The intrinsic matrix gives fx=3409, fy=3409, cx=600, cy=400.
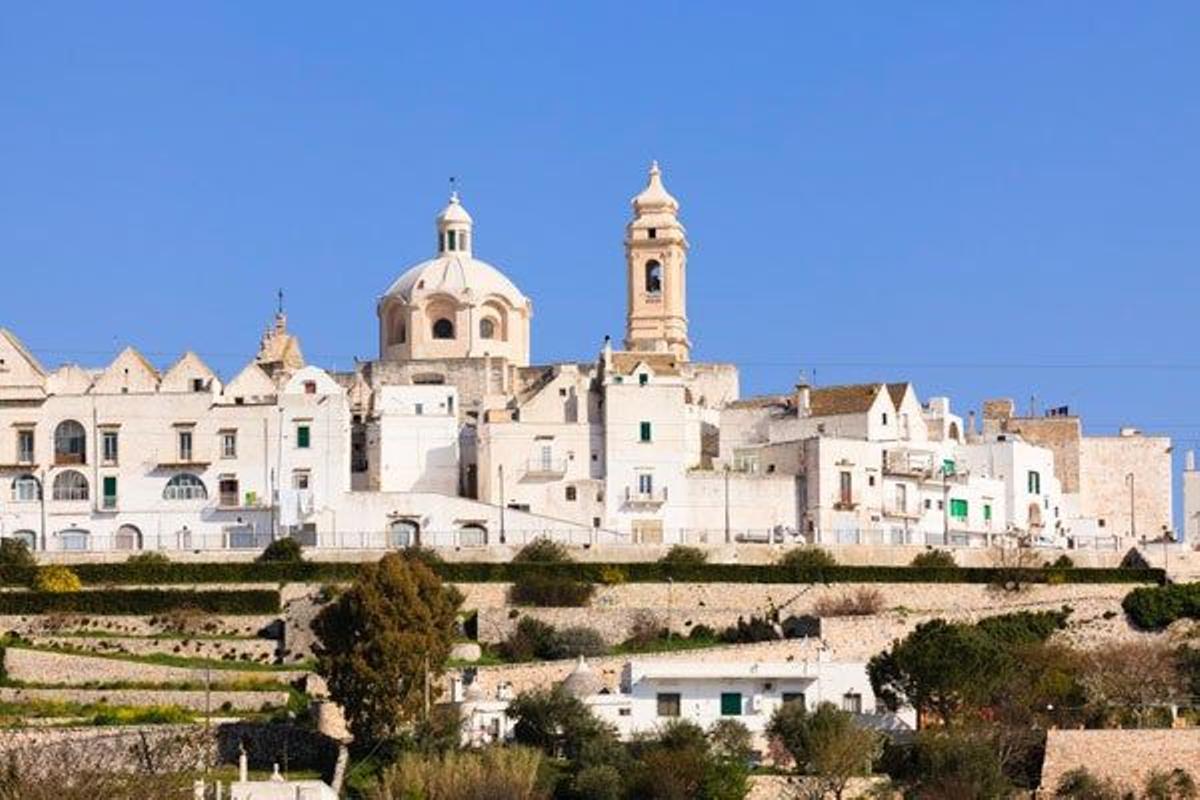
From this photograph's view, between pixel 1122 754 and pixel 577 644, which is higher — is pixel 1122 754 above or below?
below

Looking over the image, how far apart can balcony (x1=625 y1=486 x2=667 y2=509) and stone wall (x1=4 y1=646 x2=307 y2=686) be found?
47.0 ft

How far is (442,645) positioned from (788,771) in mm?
7074

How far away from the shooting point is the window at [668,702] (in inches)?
Answer: 2534

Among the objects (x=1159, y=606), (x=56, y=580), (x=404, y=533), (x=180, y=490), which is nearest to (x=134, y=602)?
(x=56, y=580)

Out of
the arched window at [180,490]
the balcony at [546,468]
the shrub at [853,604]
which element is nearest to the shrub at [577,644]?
the shrub at [853,604]

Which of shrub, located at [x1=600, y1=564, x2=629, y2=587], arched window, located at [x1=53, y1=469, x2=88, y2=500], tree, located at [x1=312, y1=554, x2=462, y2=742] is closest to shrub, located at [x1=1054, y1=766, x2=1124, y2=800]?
tree, located at [x1=312, y1=554, x2=462, y2=742]

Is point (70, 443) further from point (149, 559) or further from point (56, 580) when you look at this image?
point (56, 580)

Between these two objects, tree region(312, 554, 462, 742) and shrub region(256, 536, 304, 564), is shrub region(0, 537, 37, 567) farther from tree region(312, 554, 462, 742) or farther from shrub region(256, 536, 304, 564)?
tree region(312, 554, 462, 742)

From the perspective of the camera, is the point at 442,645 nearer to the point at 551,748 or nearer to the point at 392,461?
the point at 551,748

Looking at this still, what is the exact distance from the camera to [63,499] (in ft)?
257

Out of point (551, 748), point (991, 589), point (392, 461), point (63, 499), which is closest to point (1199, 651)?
point (991, 589)

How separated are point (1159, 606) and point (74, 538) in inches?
964

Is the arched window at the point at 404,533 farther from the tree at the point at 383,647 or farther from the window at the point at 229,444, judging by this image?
the tree at the point at 383,647

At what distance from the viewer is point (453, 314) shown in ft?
287
